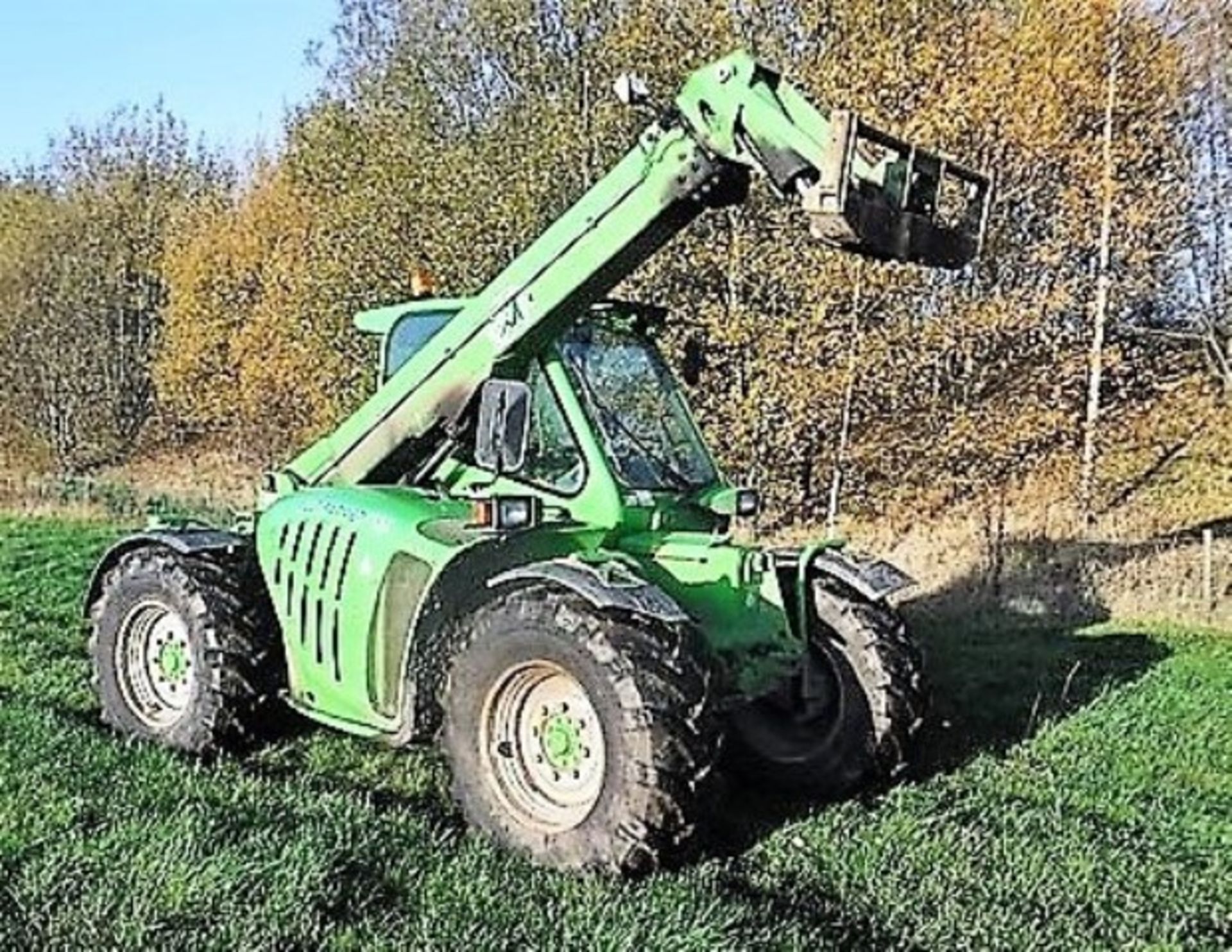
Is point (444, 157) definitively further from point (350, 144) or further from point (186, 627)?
point (186, 627)

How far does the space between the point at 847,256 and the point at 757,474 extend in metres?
3.09

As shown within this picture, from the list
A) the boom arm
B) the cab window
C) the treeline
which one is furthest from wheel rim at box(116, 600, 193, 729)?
the treeline

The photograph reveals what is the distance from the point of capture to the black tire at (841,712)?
23.5 feet

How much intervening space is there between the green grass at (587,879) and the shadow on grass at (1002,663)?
55 mm

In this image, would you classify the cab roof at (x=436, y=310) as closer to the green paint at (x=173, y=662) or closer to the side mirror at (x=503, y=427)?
the side mirror at (x=503, y=427)

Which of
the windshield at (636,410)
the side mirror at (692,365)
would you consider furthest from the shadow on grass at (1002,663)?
the side mirror at (692,365)

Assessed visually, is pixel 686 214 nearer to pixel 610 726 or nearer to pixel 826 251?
pixel 610 726

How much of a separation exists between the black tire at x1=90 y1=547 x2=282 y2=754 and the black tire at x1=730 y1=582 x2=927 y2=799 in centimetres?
244

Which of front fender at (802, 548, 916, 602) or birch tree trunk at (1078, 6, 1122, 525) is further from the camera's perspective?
birch tree trunk at (1078, 6, 1122, 525)

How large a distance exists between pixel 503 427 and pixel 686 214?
4.31 ft

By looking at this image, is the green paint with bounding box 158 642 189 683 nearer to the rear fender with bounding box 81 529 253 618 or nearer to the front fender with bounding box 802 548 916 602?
the rear fender with bounding box 81 529 253 618

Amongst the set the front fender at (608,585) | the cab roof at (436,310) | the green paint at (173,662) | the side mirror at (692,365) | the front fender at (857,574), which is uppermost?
the cab roof at (436,310)

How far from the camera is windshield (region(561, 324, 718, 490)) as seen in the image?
23.7ft

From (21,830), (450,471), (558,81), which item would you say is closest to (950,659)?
(450,471)
